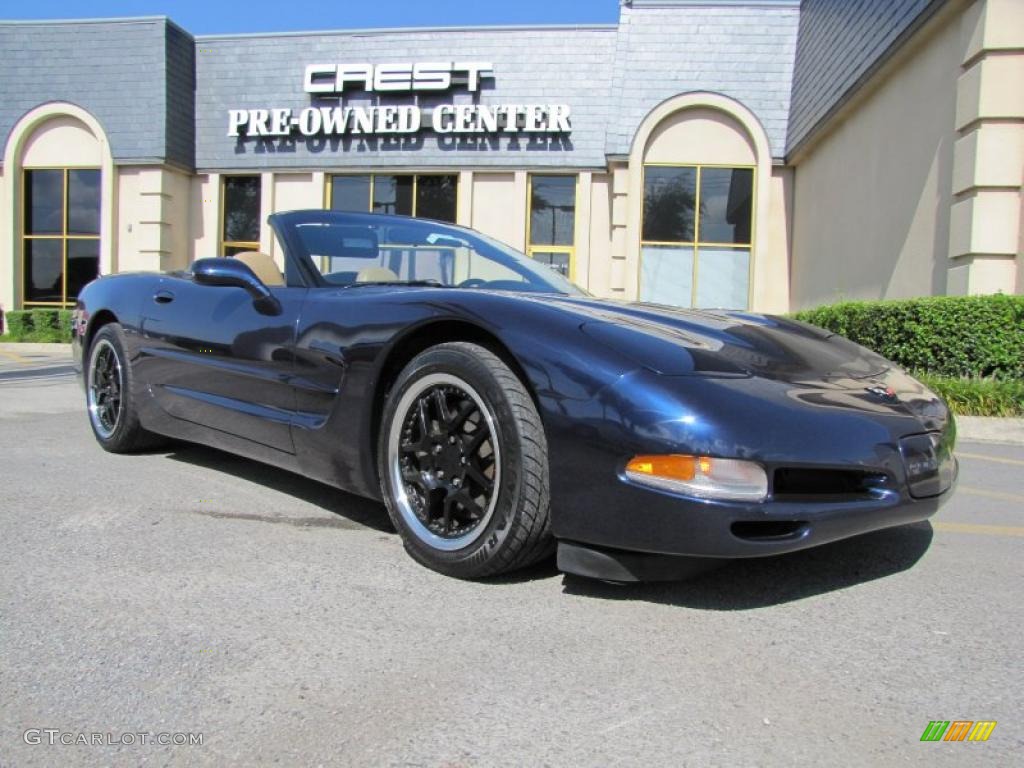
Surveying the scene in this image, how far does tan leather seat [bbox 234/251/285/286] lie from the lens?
363 cm

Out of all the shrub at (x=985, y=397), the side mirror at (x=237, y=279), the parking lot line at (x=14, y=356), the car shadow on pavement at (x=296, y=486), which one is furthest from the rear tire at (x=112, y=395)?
the parking lot line at (x=14, y=356)

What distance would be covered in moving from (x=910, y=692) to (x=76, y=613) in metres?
2.14

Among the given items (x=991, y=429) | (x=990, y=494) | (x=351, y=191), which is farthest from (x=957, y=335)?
(x=351, y=191)

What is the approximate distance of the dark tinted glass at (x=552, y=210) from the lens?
16.6 m

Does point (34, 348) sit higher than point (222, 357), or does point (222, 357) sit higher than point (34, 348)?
point (222, 357)

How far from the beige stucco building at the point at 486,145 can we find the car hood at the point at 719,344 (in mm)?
9708

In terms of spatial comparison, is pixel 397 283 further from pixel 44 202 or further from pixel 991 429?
pixel 44 202

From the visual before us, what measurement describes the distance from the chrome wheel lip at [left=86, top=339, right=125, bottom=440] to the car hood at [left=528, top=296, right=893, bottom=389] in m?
2.72

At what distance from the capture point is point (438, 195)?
1700 centimetres

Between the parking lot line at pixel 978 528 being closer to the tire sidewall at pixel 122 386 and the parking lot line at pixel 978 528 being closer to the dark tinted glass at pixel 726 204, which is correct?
the tire sidewall at pixel 122 386

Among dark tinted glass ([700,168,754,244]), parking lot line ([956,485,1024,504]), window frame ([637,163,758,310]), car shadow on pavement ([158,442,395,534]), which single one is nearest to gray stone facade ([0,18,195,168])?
window frame ([637,163,758,310])

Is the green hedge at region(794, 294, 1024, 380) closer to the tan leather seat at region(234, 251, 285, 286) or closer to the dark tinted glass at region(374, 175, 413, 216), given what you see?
the tan leather seat at region(234, 251, 285, 286)

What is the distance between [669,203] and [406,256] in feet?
41.4

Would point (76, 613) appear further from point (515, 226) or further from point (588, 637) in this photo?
point (515, 226)
